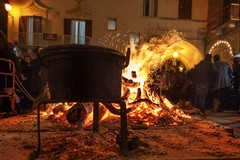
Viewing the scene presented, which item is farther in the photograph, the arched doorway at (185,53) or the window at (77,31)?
the arched doorway at (185,53)

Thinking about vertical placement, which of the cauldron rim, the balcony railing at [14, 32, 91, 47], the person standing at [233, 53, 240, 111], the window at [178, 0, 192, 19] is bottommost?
the person standing at [233, 53, 240, 111]

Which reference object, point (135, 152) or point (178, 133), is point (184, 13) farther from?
point (135, 152)

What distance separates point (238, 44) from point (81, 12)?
1210cm

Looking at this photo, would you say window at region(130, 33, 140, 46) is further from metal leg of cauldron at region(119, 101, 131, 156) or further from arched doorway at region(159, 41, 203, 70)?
metal leg of cauldron at region(119, 101, 131, 156)

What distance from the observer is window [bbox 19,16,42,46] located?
21.8m

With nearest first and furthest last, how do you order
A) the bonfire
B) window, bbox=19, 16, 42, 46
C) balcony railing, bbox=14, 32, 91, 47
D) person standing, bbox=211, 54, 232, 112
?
the bonfire, person standing, bbox=211, 54, 232, 112, balcony railing, bbox=14, 32, 91, 47, window, bbox=19, 16, 42, 46

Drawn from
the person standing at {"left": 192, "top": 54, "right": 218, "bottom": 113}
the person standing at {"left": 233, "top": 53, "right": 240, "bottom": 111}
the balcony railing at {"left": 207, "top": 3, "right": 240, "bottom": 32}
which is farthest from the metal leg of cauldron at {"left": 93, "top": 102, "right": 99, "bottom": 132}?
the balcony railing at {"left": 207, "top": 3, "right": 240, "bottom": 32}

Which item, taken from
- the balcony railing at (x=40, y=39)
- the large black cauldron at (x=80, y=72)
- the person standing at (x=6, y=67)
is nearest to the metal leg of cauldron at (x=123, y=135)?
the large black cauldron at (x=80, y=72)

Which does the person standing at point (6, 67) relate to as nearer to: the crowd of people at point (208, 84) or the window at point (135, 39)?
the crowd of people at point (208, 84)

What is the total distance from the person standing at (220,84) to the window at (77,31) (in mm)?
14107

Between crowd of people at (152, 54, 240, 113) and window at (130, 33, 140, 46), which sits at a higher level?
window at (130, 33, 140, 46)

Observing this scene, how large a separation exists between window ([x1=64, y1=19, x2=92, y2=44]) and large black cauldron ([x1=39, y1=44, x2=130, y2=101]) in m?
18.3

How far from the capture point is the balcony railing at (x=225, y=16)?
60.1 ft

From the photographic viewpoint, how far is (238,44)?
1681 centimetres
